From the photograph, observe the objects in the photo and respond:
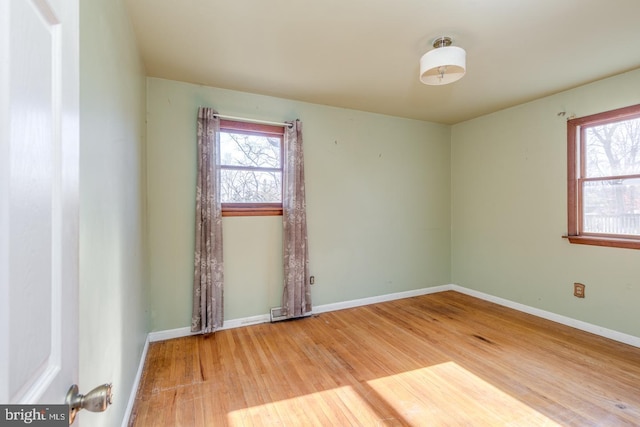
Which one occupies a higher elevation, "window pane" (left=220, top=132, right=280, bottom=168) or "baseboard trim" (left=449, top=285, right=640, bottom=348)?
"window pane" (left=220, top=132, right=280, bottom=168)

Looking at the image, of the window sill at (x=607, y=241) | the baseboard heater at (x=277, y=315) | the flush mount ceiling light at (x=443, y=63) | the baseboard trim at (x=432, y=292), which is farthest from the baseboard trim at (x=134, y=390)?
the window sill at (x=607, y=241)

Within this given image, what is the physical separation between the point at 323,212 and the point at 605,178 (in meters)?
2.85

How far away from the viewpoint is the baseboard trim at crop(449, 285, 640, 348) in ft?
8.73

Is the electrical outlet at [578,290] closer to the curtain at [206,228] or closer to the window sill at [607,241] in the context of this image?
the window sill at [607,241]

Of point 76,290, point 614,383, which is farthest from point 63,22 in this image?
point 614,383

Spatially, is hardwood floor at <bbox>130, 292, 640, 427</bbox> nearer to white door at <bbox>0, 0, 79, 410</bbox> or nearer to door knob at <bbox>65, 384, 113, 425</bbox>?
door knob at <bbox>65, 384, 113, 425</bbox>

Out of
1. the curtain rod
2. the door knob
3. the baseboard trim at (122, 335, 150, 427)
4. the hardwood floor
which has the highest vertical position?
the curtain rod

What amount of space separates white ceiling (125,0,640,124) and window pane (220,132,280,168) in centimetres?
50

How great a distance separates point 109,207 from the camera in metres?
1.40

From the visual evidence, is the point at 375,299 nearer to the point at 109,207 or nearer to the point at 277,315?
the point at 277,315

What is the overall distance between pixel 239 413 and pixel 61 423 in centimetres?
154

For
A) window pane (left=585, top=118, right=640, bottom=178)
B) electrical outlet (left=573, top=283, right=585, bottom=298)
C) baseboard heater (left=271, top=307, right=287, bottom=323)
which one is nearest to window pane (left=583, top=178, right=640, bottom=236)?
window pane (left=585, top=118, right=640, bottom=178)

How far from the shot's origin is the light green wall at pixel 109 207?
107cm

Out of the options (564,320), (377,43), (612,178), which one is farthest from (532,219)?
(377,43)
